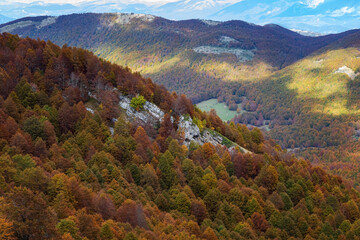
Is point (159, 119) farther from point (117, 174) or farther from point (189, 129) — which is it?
point (117, 174)

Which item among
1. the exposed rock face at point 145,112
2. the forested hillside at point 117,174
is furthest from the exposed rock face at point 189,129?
the exposed rock face at point 145,112

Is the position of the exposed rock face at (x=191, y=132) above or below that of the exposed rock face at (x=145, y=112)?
below

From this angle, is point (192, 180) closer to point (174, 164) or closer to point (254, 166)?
point (174, 164)

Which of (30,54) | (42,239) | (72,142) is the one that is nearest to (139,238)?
(42,239)

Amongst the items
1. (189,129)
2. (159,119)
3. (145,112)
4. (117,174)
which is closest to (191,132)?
(189,129)

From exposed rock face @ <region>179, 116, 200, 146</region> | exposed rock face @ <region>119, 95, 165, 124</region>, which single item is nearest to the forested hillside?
exposed rock face @ <region>119, 95, 165, 124</region>

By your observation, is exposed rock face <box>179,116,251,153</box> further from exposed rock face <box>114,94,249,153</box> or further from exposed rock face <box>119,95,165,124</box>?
exposed rock face <box>119,95,165,124</box>

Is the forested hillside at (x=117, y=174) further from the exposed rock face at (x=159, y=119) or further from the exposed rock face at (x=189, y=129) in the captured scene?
the exposed rock face at (x=189, y=129)

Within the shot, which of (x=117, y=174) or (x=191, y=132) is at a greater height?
(x=117, y=174)
